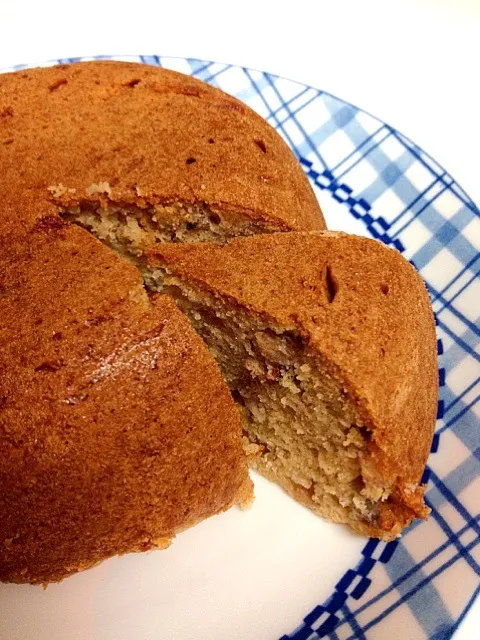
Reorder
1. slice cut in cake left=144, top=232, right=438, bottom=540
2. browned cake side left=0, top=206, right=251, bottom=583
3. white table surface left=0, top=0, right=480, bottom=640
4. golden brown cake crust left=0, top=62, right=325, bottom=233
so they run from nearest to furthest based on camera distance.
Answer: browned cake side left=0, top=206, right=251, bottom=583 → slice cut in cake left=144, top=232, right=438, bottom=540 → golden brown cake crust left=0, top=62, right=325, bottom=233 → white table surface left=0, top=0, right=480, bottom=640

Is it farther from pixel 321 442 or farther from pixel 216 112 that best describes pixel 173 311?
pixel 216 112

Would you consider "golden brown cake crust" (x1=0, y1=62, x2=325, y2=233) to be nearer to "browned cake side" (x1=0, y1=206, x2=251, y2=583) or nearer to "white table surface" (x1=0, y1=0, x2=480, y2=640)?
"browned cake side" (x1=0, y1=206, x2=251, y2=583)

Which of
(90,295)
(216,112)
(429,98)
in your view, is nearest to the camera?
(90,295)

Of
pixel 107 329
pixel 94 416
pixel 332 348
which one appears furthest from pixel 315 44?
pixel 94 416

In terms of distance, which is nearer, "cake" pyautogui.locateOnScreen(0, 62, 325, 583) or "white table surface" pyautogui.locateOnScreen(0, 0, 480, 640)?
"cake" pyautogui.locateOnScreen(0, 62, 325, 583)

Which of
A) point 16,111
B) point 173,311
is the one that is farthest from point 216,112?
point 173,311

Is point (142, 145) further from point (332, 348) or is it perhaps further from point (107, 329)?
point (332, 348)

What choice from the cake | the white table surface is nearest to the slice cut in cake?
the cake
